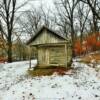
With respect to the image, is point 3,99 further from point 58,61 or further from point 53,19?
point 53,19

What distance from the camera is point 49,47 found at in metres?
26.8

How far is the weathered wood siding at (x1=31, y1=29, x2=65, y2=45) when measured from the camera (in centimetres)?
2510

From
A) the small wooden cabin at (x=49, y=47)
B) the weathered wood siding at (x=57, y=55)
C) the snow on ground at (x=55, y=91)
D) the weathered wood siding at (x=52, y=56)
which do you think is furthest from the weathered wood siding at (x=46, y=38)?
the snow on ground at (x=55, y=91)

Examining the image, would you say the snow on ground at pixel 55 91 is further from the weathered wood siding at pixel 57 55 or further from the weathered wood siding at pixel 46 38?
the weathered wood siding at pixel 57 55

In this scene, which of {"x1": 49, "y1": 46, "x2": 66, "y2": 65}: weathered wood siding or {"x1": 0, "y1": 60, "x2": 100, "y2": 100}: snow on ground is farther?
{"x1": 49, "y1": 46, "x2": 66, "y2": 65}: weathered wood siding

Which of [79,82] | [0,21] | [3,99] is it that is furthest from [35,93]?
[0,21]

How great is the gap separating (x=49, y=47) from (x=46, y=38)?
1542 mm

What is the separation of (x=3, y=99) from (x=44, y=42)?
1301 cm

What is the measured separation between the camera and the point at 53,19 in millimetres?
65125

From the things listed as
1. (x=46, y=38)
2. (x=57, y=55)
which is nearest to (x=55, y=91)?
(x=46, y=38)

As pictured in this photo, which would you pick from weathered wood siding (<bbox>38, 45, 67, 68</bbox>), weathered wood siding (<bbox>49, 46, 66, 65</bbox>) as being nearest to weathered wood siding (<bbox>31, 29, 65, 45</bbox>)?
weathered wood siding (<bbox>38, 45, 67, 68</bbox>)

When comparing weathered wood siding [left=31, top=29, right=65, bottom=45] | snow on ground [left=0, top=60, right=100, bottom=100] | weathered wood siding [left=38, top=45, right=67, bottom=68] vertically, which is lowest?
snow on ground [left=0, top=60, right=100, bottom=100]

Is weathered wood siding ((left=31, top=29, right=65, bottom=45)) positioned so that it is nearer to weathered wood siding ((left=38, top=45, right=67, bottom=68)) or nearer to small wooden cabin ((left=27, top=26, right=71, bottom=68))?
small wooden cabin ((left=27, top=26, right=71, bottom=68))

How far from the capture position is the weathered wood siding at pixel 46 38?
988 inches
